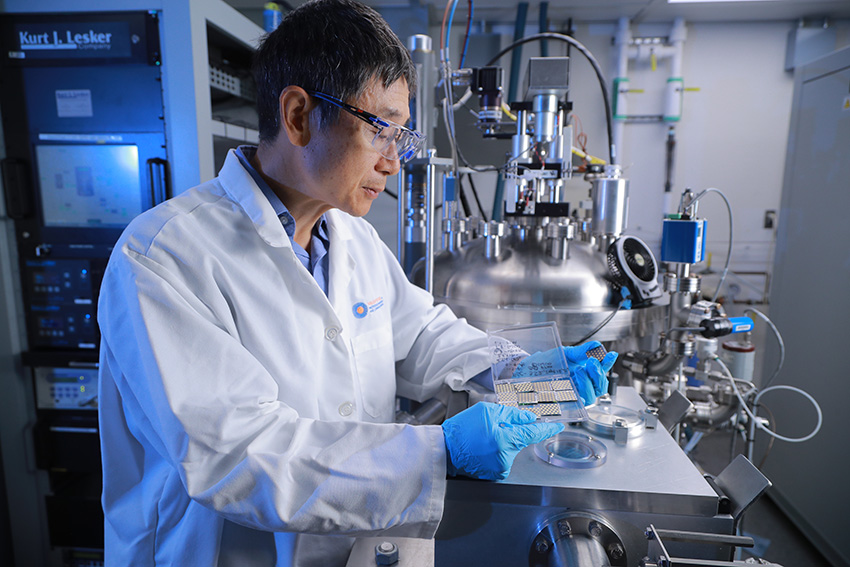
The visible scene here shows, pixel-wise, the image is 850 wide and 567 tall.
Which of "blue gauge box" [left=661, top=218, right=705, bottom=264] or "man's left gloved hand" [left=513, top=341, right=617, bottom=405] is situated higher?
"blue gauge box" [left=661, top=218, right=705, bottom=264]

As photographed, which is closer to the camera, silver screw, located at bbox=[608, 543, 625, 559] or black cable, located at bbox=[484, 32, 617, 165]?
silver screw, located at bbox=[608, 543, 625, 559]

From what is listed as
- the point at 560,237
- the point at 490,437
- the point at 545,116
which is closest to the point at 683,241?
the point at 560,237

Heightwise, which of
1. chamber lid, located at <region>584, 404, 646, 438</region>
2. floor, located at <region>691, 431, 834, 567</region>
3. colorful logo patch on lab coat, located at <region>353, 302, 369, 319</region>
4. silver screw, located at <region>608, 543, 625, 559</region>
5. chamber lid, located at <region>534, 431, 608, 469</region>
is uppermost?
colorful logo patch on lab coat, located at <region>353, 302, 369, 319</region>

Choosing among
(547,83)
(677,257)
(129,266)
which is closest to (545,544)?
(129,266)

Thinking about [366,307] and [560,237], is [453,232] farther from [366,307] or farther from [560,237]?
[366,307]

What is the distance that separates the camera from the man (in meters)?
0.58

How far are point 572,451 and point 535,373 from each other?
172 millimetres

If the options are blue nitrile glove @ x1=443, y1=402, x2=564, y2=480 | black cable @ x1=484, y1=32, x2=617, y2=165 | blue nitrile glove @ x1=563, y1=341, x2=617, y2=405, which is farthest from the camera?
black cable @ x1=484, y1=32, x2=617, y2=165

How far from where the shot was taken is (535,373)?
79 centimetres

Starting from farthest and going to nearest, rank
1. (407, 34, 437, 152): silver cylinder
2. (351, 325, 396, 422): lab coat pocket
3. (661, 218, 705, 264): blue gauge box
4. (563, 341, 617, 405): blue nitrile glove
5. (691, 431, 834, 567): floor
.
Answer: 1. (691, 431, 834, 567): floor
2. (407, 34, 437, 152): silver cylinder
3. (661, 218, 705, 264): blue gauge box
4. (351, 325, 396, 422): lab coat pocket
5. (563, 341, 617, 405): blue nitrile glove

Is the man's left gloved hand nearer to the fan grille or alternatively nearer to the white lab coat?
the white lab coat

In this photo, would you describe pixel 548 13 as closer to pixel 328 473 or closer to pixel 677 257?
pixel 677 257

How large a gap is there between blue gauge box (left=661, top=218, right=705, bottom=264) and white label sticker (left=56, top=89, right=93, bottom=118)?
1569 mm

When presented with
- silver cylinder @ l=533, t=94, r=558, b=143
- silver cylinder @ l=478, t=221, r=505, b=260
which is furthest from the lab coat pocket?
silver cylinder @ l=533, t=94, r=558, b=143
